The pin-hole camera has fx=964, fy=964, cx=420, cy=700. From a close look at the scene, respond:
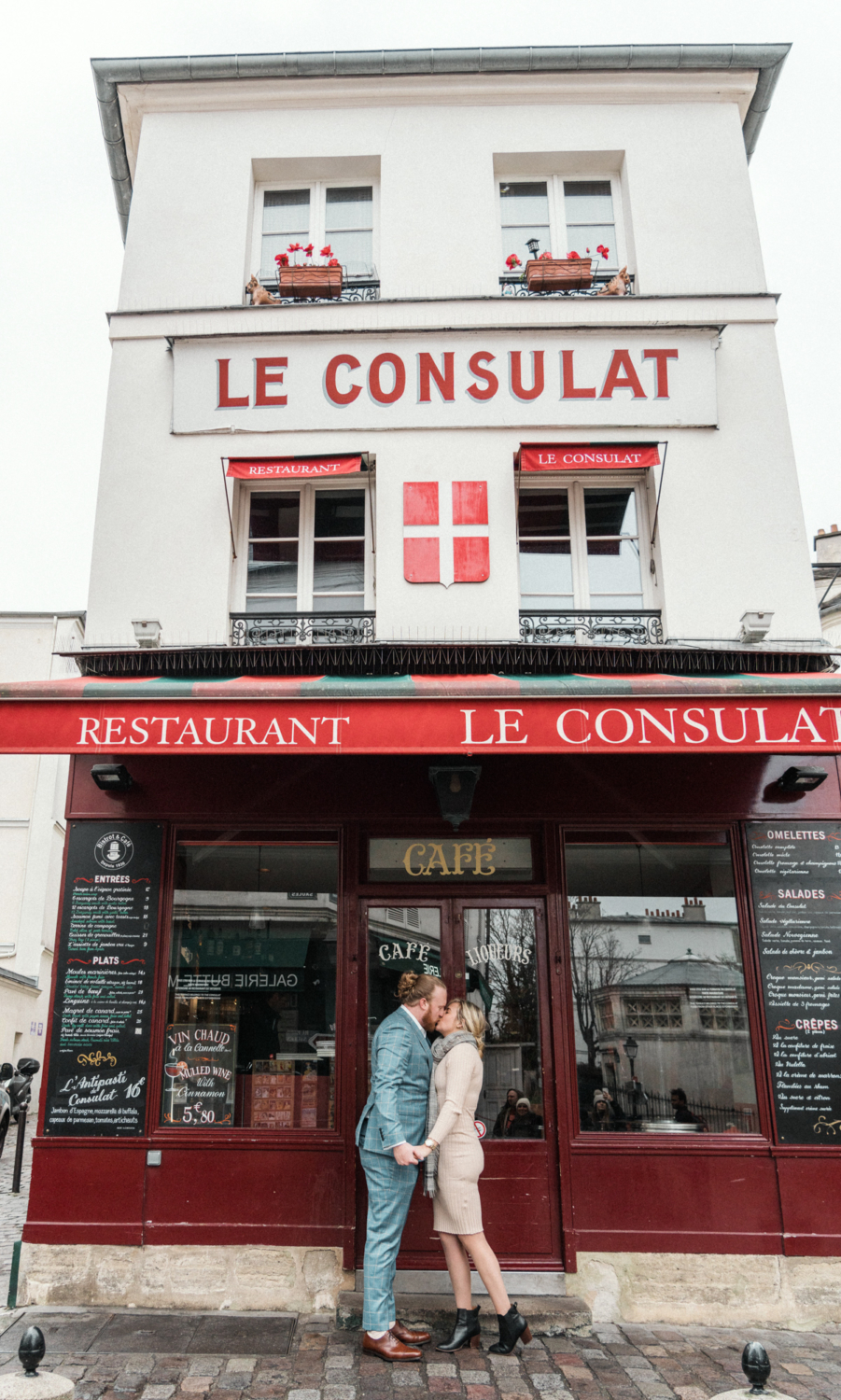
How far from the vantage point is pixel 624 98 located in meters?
8.70

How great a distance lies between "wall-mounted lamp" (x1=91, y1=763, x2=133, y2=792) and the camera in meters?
6.64

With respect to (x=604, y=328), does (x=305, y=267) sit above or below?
above

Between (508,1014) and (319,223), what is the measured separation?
6.92 meters

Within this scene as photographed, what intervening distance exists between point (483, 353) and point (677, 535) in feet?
7.16

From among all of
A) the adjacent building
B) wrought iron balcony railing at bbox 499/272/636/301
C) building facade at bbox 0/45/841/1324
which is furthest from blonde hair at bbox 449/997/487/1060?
the adjacent building

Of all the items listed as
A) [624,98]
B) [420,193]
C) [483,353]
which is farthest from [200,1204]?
[624,98]

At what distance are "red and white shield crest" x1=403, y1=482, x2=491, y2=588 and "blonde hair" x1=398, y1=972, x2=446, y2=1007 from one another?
3038 millimetres

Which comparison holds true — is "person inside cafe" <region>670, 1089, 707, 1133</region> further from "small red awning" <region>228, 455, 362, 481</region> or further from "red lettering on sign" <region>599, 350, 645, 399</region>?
"red lettering on sign" <region>599, 350, 645, 399</region>

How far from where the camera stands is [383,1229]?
5.28 m

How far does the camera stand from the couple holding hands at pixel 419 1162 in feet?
17.1

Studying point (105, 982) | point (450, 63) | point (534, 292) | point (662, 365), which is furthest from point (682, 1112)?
point (450, 63)

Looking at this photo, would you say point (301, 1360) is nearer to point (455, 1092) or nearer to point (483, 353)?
point (455, 1092)

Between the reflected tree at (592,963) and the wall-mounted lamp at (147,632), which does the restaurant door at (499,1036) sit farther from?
the wall-mounted lamp at (147,632)

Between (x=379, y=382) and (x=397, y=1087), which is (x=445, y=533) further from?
(x=397, y=1087)
